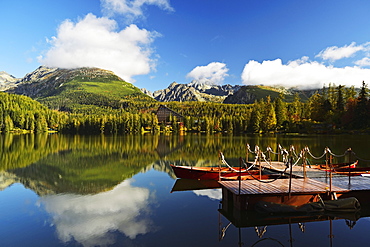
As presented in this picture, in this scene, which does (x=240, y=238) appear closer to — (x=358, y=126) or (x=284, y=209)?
(x=284, y=209)

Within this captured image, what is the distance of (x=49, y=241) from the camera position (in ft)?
43.2

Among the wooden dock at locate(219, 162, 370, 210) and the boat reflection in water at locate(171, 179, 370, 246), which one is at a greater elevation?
the wooden dock at locate(219, 162, 370, 210)

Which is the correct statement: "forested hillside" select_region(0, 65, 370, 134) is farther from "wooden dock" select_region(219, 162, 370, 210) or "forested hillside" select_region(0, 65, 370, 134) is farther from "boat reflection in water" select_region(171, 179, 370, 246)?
"boat reflection in water" select_region(171, 179, 370, 246)

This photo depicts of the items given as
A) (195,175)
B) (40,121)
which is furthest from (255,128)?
(40,121)

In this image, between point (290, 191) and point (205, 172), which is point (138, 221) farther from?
point (205, 172)

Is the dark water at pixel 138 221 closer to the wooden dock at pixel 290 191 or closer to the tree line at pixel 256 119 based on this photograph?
the wooden dock at pixel 290 191

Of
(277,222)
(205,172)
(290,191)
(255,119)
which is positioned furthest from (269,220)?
(255,119)

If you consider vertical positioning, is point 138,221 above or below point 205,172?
below

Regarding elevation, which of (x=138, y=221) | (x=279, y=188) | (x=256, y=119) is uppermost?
(x=256, y=119)

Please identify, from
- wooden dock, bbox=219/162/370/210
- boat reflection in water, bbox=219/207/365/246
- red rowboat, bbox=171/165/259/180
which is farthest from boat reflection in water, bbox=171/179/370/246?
red rowboat, bbox=171/165/259/180

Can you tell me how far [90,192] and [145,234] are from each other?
12023mm

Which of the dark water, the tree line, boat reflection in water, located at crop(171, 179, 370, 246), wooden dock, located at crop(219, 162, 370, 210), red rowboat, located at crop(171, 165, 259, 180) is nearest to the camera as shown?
boat reflection in water, located at crop(171, 179, 370, 246)

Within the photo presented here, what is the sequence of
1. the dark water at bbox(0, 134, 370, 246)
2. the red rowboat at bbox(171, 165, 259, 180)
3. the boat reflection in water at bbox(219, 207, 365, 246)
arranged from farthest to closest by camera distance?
the red rowboat at bbox(171, 165, 259, 180) < the boat reflection in water at bbox(219, 207, 365, 246) < the dark water at bbox(0, 134, 370, 246)

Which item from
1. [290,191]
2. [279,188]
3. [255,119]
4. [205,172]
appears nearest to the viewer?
[290,191]
